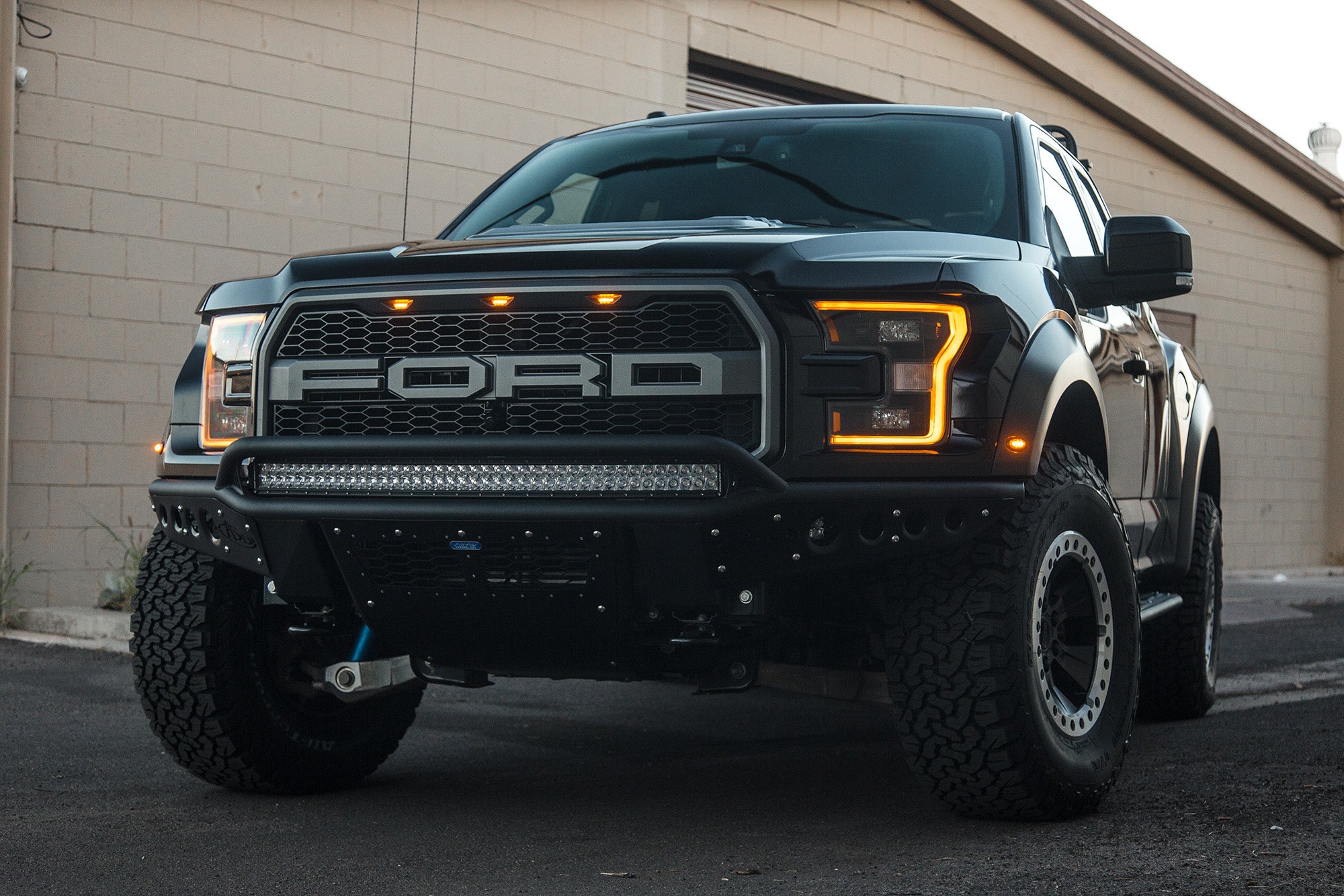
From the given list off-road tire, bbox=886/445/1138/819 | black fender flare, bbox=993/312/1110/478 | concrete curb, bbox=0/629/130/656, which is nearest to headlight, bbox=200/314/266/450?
off-road tire, bbox=886/445/1138/819

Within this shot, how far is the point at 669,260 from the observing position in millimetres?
3492

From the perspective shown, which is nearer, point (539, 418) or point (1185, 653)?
point (539, 418)

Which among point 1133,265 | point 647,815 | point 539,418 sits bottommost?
point 647,815

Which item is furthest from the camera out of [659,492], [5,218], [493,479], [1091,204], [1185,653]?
[5,218]

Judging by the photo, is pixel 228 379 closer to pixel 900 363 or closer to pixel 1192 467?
pixel 900 363

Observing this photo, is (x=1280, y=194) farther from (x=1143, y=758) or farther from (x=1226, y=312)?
(x=1143, y=758)

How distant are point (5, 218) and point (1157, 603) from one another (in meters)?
6.16

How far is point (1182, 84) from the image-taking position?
15289 mm

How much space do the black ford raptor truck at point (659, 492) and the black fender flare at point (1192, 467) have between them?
1.58 meters

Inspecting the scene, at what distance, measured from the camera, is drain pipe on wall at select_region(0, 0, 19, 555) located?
8.29 metres

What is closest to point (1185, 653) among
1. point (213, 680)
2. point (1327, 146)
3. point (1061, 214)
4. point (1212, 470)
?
point (1212, 470)

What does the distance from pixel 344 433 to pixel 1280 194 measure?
1482 centimetres

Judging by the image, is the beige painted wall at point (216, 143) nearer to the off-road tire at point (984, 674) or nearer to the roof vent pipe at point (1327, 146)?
the off-road tire at point (984, 674)

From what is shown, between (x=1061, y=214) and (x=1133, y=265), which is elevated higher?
(x=1061, y=214)
